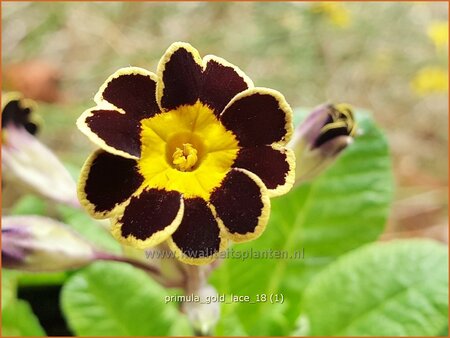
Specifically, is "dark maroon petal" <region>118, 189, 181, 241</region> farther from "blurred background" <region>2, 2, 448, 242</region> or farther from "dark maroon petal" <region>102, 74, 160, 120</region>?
"blurred background" <region>2, 2, 448, 242</region>

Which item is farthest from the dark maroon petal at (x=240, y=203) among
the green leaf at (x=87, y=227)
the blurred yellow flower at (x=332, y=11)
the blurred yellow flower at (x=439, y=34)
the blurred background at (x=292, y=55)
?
the blurred yellow flower at (x=439, y=34)

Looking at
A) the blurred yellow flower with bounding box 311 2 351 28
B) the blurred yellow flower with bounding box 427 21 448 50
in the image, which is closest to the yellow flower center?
the blurred yellow flower with bounding box 311 2 351 28

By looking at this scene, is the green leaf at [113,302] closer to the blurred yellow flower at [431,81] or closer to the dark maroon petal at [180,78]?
the dark maroon petal at [180,78]

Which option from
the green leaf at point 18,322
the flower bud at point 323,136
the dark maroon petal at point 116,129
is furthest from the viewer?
the green leaf at point 18,322

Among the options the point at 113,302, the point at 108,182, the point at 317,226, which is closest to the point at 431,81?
the point at 317,226

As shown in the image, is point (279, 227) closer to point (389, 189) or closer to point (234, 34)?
point (389, 189)

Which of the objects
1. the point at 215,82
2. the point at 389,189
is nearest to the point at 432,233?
the point at 389,189

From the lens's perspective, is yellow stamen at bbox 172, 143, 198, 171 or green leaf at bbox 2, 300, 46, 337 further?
green leaf at bbox 2, 300, 46, 337
